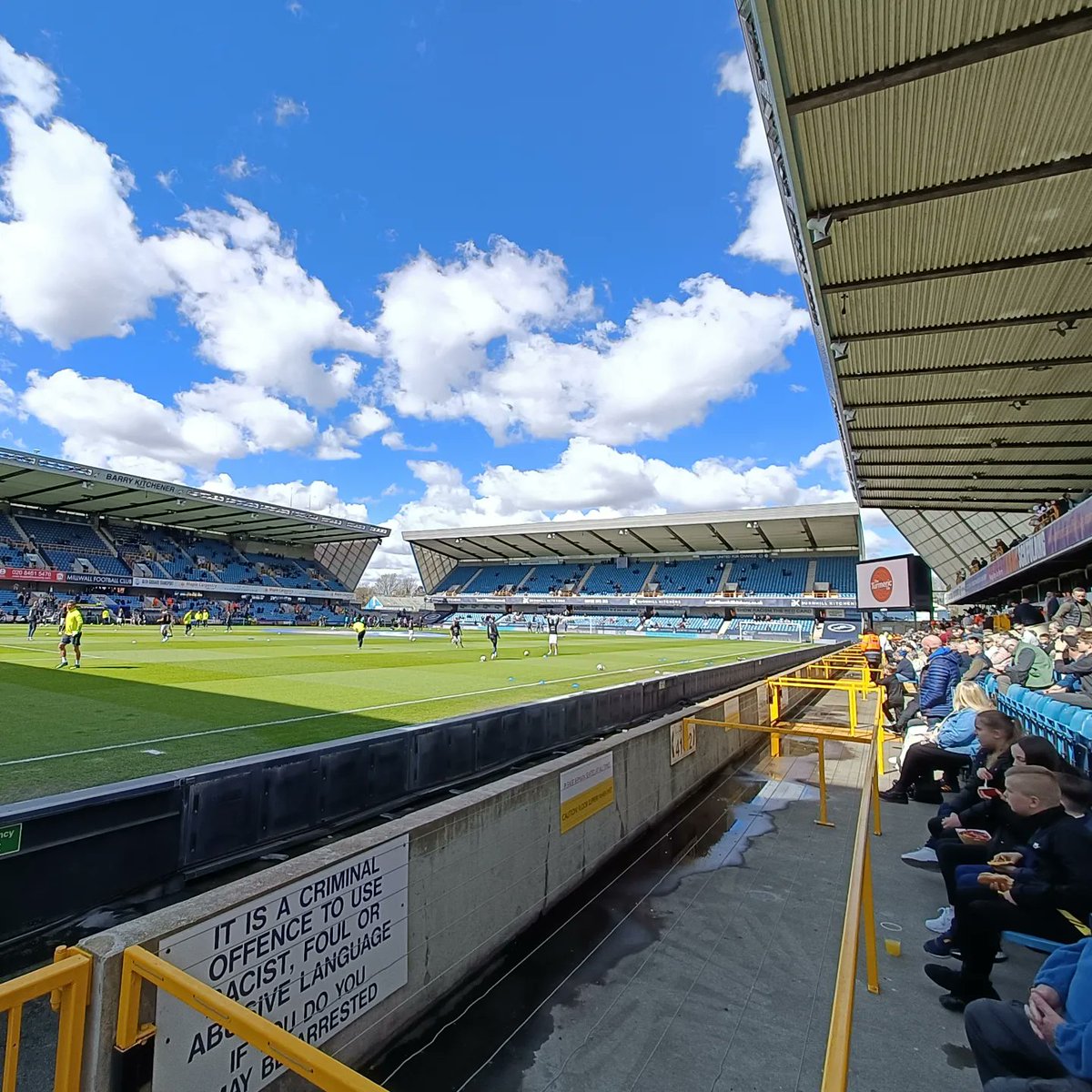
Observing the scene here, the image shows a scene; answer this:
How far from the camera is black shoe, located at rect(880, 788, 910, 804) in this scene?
8.11 m

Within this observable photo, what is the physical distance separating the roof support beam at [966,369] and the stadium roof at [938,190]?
42 millimetres

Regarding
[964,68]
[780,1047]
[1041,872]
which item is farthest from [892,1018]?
[964,68]

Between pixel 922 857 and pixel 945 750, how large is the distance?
193cm

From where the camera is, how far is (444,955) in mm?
4574

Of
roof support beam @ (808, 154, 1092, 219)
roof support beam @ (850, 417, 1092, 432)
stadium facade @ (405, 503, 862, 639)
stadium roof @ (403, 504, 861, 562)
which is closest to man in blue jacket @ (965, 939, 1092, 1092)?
roof support beam @ (808, 154, 1092, 219)

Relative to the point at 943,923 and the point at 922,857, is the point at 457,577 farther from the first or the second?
the point at 943,923

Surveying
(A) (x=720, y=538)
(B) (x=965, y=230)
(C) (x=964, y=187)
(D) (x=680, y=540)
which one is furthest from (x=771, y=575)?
(C) (x=964, y=187)

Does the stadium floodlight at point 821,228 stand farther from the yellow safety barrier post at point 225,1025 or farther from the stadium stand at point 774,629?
the stadium stand at point 774,629

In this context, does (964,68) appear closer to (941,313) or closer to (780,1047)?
(941,313)

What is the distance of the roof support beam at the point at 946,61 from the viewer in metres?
5.70

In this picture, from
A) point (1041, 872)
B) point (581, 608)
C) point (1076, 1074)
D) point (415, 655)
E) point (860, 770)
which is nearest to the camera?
point (1076, 1074)

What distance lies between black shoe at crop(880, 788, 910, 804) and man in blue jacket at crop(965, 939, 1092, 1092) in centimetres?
608

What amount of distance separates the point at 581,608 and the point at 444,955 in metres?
68.2

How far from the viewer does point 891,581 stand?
26406 millimetres
